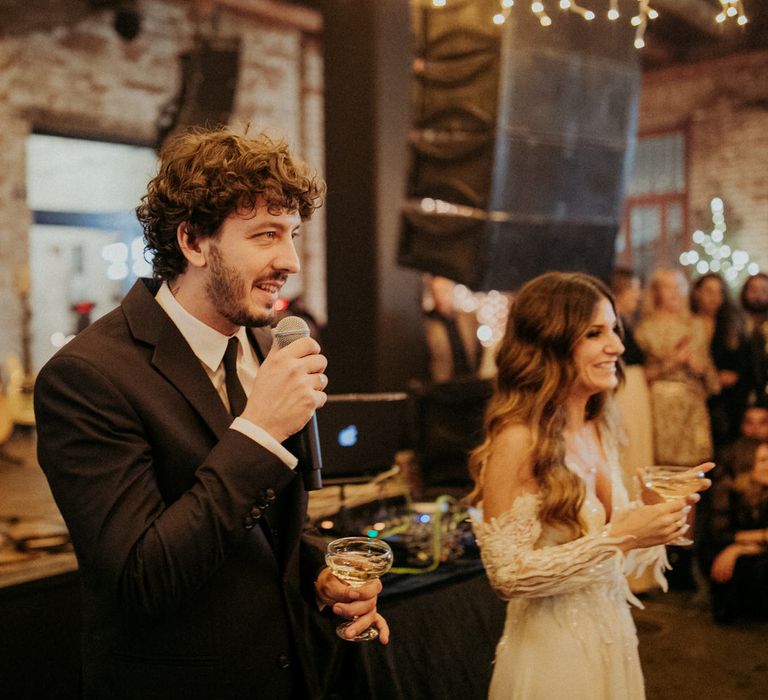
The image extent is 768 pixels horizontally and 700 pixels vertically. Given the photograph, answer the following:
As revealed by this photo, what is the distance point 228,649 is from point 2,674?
1.41 meters

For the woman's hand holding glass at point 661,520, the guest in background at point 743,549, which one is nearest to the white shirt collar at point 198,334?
the woman's hand holding glass at point 661,520

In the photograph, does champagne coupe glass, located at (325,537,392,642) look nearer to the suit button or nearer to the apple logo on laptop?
the suit button

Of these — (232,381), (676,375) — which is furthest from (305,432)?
(676,375)

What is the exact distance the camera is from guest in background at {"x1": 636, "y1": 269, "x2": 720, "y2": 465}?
189 inches

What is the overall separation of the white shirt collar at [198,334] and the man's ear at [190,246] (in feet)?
0.28

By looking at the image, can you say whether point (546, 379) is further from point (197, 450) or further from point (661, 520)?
point (197, 450)

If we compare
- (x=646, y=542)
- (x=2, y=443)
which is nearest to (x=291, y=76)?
(x=2, y=443)

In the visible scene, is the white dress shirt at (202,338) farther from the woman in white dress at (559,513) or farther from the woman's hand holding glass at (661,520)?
the woman's hand holding glass at (661,520)

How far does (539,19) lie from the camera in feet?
13.9

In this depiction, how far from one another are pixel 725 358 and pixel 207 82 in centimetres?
473

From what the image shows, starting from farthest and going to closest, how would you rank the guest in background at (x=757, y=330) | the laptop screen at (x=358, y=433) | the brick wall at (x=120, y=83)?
the brick wall at (x=120, y=83) → the guest in background at (x=757, y=330) → the laptop screen at (x=358, y=433)

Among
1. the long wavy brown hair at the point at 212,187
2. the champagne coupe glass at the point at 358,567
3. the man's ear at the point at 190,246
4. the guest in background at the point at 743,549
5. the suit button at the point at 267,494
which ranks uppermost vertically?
the long wavy brown hair at the point at 212,187

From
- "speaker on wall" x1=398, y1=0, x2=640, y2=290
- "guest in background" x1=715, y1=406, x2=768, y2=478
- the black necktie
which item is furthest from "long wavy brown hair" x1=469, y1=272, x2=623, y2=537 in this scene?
"guest in background" x1=715, y1=406, x2=768, y2=478

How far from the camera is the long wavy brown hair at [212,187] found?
1312 mm
